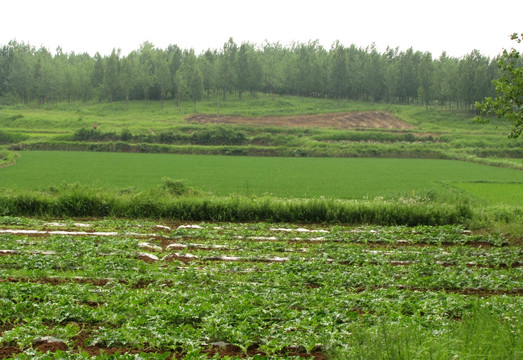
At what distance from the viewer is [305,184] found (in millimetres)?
26578

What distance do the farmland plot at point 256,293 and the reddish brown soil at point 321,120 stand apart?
56.5 m

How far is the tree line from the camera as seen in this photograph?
82875mm

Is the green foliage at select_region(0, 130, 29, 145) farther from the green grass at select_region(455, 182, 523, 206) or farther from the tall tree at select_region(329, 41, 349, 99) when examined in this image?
the tall tree at select_region(329, 41, 349, 99)

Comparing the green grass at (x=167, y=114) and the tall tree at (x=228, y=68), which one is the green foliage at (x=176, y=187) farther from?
the tall tree at (x=228, y=68)

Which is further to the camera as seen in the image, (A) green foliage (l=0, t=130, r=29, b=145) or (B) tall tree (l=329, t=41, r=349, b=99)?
(B) tall tree (l=329, t=41, r=349, b=99)

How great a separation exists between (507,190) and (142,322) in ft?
83.8

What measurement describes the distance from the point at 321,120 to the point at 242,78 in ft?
85.3

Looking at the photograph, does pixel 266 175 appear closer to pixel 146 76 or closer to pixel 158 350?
pixel 158 350

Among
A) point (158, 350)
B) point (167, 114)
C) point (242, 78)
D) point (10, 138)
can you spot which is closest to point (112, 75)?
point (167, 114)

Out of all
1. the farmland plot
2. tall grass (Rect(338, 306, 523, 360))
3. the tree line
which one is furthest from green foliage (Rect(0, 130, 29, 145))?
tall grass (Rect(338, 306, 523, 360))

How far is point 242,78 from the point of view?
9231 cm

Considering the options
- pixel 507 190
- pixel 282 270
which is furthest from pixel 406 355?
pixel 507 190

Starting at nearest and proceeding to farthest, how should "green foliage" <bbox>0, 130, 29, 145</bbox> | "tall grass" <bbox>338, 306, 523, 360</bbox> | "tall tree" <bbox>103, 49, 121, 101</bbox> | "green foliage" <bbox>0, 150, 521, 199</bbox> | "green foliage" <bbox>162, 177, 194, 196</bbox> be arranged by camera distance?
"tall grass" <bbox>338, 306, 523, 360</bbox>
"green foliage" <bbox>162, 177, 194, 196</bbox>
"green foliage" <bbox>0, 150, 521, 199</bbox>
"green foliage" <bbox>0, 130, 29, 145</bbox>
"tall tree" <bbox>103, 49, 121, 101</bbox>

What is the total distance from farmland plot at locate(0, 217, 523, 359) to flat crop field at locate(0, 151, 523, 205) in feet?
30.7
